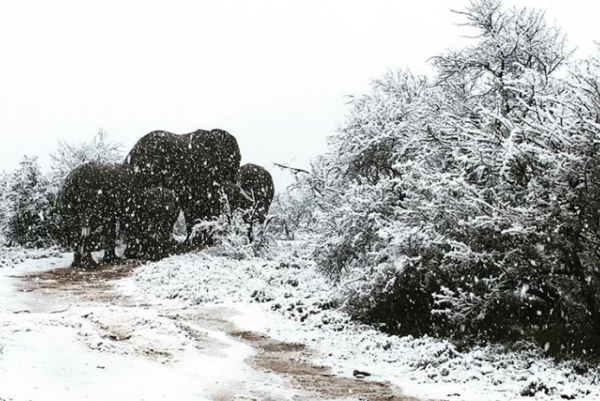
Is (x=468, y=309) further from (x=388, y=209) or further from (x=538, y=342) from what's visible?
(x=388, y=209)

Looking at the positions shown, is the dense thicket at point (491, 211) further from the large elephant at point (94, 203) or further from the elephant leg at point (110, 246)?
the elephant leg at point (110, 246)

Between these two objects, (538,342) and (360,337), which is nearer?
(538,342)

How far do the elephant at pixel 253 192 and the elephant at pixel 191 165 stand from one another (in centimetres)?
75

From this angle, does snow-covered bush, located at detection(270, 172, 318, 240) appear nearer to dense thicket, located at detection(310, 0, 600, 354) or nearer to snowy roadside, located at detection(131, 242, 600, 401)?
snowy roadside, located at detection(131, 242, 600, 401)

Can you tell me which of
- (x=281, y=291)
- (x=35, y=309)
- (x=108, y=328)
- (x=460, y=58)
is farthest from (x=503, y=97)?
(x=35, y=309)

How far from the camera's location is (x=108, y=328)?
1121 centimetres

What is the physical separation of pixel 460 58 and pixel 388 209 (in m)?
4.19

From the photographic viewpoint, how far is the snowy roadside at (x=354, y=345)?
27.4 feet

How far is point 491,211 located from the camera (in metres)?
9.93

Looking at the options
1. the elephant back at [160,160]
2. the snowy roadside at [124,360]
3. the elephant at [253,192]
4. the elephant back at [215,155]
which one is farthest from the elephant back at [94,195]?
the snowy roadside at [124,360]

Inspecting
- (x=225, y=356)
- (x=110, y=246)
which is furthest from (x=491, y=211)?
(x=110, y=246)

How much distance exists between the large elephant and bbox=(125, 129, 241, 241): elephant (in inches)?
86.6

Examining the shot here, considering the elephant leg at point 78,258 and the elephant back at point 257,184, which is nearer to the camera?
the elephant leg at point 78,258

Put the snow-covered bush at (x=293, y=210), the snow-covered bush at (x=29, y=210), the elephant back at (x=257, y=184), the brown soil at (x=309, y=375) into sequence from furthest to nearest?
1. the snow-covered bush at (x=29, y=210)
2. the elephant back at (x=257, y=184)
3. the snow-covered bush at (x=293, y=210)
4. the brown soil at (x=309, y=375)
